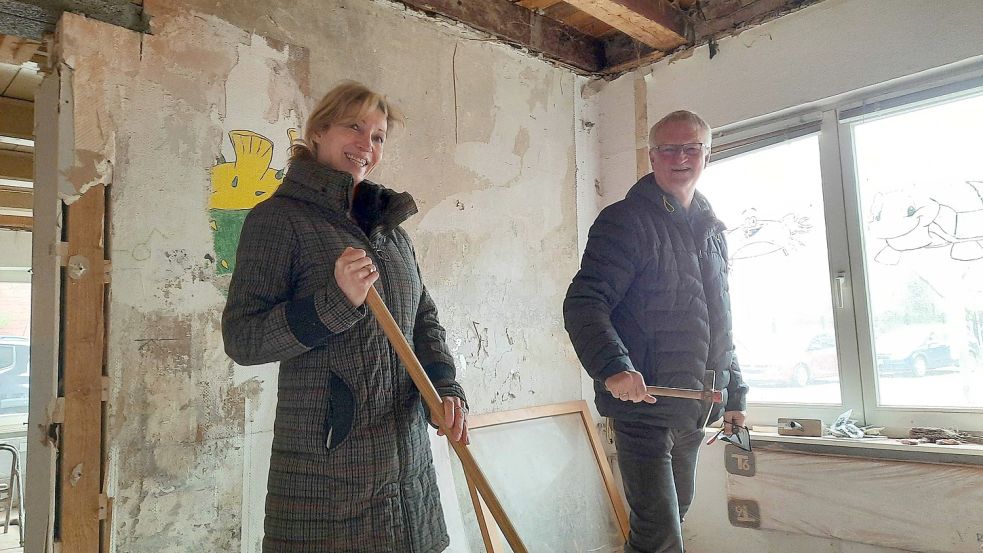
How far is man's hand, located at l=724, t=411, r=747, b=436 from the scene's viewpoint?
1900 millimetres

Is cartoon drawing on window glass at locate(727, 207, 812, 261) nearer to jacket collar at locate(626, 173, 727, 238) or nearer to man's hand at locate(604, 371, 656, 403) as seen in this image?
jacket collar at locate(626, 173, 727, 238)

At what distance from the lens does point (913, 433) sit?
234 centimetres

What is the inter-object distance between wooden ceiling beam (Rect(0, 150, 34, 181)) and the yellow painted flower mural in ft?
8.93

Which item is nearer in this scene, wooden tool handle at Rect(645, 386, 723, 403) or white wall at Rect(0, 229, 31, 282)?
wooden tool handle at Rect(645, 386, 723, 403)

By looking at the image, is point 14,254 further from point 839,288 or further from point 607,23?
point 839,288

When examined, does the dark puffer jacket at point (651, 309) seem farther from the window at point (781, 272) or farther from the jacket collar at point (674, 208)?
the window at point (781, 272)

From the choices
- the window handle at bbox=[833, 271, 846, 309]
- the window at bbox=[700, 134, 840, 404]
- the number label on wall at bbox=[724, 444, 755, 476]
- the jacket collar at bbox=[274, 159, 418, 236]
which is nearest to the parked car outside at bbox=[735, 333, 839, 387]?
the window at bbox=[700, 134, 840, 404]

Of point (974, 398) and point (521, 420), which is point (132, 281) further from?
point (974, 398)

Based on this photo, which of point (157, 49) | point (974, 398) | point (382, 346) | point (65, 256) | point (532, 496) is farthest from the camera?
point (532, 496)

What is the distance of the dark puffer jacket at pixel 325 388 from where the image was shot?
3.49 ft

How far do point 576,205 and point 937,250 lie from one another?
5.26ft

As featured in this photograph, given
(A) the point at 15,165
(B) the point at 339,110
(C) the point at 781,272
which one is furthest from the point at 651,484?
(A) the point at 15,165

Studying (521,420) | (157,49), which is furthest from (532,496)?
(157,49)

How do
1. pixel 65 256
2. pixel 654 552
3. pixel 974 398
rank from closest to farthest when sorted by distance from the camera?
pixel 654 552, pixel 65 256, pixel 974 398
